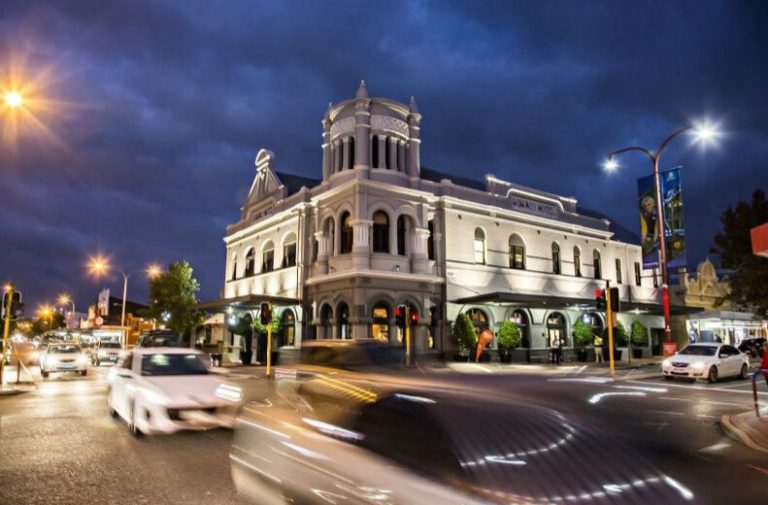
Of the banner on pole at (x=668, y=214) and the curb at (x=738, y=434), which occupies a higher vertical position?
the banner on pole at (x=668, y=214)

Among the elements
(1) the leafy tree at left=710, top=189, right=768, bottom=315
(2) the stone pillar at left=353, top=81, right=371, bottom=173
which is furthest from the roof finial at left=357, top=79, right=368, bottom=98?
(1) the leafy tree at left=710, top=189, right=768, bottom=315

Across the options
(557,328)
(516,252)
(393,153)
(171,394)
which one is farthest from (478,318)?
(171,394)

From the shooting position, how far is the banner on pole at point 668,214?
20141 mm

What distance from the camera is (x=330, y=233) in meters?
29.6

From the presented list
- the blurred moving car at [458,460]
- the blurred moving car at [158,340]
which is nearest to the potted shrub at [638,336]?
the blurred moving car at [158,340]

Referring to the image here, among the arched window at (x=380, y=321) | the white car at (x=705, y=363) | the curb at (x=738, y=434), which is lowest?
the curb at (x=738, y=434)

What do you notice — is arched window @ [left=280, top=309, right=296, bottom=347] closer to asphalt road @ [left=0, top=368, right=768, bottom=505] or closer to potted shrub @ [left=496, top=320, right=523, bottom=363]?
potted shrub @ [left=496, top=320, right=523, bottom=363]

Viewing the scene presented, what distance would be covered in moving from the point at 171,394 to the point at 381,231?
1962 centimetres

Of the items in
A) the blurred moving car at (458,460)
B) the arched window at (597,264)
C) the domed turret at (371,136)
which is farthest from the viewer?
the arched window at (597,264)

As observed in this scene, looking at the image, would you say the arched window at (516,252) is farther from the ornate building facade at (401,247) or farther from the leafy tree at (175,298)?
the leafy tree at (175,298)

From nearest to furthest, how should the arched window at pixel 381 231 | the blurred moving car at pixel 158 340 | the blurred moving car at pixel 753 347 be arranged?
the arched window at pixel 381 231 → the blurred moving car at pixel 158 340 → the blurred moving car at pixel 753 347

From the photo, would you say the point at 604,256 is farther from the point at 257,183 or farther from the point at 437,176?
the point at 257,183

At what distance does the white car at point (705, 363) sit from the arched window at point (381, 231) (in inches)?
555

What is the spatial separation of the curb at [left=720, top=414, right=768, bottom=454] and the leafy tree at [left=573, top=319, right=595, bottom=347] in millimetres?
21853
